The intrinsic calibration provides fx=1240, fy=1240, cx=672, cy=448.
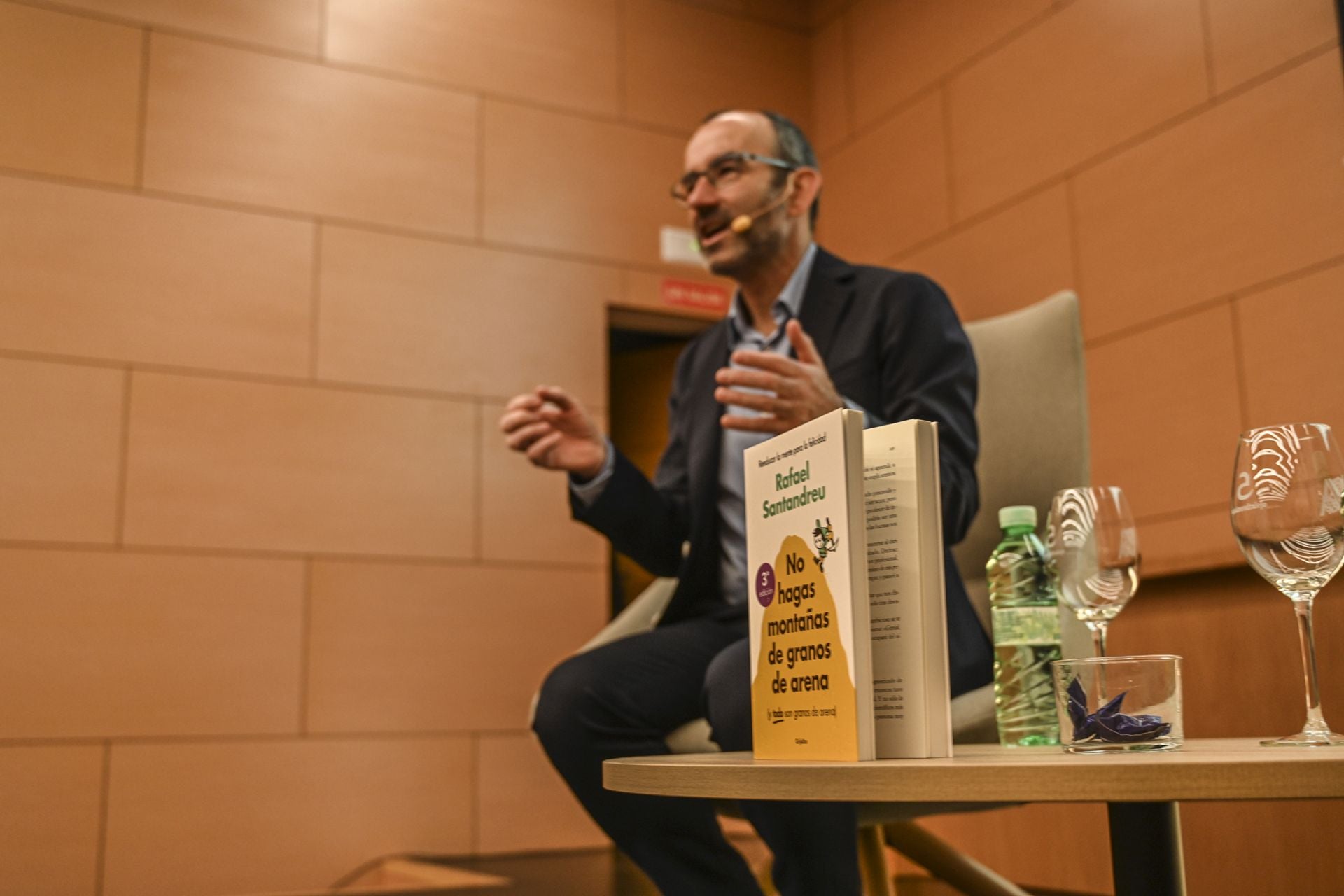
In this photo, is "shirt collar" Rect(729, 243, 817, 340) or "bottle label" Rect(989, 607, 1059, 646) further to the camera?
"shirt collar" Rect(729, 243, 817, 340)

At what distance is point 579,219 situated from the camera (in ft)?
11.7

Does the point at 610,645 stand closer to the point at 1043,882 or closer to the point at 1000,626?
the point at 1000,626

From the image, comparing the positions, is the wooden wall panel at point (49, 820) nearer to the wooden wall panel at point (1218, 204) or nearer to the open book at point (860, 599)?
the open book at point (860, 599)

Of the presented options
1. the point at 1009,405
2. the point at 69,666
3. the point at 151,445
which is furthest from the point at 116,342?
the point at 1009,405

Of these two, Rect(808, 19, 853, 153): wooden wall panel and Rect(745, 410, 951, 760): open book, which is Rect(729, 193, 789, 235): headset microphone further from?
Rect(808, 19, 853, 153): wooden wall panel

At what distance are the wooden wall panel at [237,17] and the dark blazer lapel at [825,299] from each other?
1.88 meters

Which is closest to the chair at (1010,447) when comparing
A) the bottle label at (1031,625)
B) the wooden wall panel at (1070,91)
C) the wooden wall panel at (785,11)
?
the bottle label at (1031,625)

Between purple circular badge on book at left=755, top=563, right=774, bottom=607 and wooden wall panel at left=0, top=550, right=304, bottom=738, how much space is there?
2.26 m

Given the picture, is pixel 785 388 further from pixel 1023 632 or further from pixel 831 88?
pixel 831 88

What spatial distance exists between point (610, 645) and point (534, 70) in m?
2.29

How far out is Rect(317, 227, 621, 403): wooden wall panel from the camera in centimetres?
321

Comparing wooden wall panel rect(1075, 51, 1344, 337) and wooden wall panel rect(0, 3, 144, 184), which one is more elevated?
wooden wall panel rect(0, 3, 144, 184)

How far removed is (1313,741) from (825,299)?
3.94 feet

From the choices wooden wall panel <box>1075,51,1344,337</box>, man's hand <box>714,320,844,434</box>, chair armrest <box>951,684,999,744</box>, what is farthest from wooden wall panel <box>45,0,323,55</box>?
chair armrest <box>951,684,999,744</box>
